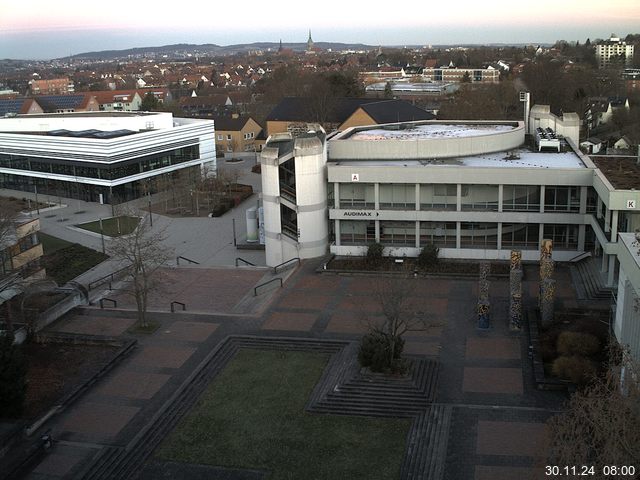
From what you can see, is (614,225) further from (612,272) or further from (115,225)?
(115,225)

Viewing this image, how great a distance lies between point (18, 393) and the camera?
21328mm

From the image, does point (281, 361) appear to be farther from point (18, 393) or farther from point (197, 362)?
point (18, 393)

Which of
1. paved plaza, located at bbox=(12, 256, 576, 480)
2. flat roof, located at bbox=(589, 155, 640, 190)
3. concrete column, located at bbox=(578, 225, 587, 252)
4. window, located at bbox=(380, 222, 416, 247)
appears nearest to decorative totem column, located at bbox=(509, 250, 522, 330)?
paved plaza, located at bbox=(12, 256, 576, 480)

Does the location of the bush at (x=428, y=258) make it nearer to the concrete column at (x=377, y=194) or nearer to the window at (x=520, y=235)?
the concrete column at (x=377, y=194)

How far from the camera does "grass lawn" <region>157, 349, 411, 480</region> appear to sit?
1908cm

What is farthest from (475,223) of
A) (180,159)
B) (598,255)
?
(180,159)

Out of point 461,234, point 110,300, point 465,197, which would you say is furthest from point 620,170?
point 110,300

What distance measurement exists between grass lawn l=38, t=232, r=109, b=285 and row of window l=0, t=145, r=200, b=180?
1224cm

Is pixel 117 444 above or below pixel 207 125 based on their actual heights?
below

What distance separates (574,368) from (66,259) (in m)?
29.5

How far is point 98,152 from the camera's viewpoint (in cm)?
5534

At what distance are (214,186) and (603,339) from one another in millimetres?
36868

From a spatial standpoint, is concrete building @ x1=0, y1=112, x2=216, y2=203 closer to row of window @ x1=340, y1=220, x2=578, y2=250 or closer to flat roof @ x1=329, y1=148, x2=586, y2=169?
flat roof @ x1=329, y1=148, x2=586, y2=169

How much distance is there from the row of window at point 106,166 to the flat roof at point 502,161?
23.7m
